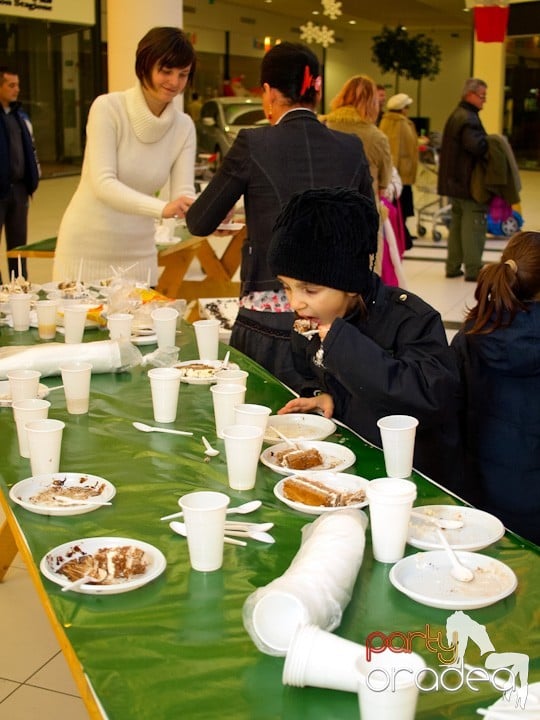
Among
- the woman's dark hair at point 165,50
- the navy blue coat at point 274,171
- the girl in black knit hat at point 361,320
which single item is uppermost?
the woman's dark hair at point 165,50

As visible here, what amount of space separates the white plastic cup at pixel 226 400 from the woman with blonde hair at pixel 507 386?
24.4 inches

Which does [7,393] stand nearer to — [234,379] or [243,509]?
[234,379]

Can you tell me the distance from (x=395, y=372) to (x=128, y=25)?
717cm

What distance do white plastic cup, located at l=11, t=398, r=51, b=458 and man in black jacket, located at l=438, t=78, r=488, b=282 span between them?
7112mm

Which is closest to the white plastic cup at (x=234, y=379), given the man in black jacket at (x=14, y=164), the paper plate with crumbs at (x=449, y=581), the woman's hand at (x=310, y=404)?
the woman's hand at (x=310, y=404)

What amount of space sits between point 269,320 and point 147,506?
1450 mm

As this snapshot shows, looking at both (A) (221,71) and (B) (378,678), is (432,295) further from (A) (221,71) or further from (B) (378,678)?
(A) (221,71)

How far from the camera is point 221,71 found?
2656cm

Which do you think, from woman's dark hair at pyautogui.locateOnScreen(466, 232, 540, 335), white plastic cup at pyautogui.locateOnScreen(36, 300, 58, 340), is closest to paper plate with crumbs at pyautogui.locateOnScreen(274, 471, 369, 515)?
woman's dark hair at pyautogui.locateOnScreen(466, 232, 540, 335)

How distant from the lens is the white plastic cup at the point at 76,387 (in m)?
2.55

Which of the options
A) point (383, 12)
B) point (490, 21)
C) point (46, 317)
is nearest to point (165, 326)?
point (46, 317)

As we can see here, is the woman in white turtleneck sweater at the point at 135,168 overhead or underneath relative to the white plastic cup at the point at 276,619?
overhead

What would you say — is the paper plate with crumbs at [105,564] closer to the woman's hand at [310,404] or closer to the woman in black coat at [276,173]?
the woman's hand at [310,404]

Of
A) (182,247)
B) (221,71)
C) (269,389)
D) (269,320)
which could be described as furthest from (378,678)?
(221,71)
